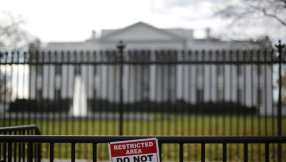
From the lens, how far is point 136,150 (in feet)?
8.30

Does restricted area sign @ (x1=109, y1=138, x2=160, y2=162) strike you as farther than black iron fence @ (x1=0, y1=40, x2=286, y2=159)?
No

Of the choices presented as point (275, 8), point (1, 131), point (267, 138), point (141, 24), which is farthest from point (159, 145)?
point (141, 24)

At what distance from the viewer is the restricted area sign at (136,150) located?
2.53m

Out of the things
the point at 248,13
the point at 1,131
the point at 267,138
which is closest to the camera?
the point at 267,138

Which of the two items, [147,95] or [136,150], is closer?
[136,150]

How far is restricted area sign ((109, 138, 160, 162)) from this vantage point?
253 centimetres

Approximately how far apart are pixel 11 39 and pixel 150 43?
26.3m

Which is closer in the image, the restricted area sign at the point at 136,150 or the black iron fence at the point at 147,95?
the restricted area sign at the point at 136,150

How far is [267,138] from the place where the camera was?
8.28ft

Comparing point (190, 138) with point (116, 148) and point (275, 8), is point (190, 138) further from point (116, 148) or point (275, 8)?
point (275, 8)

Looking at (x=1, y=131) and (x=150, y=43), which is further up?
(x=150, y=43)

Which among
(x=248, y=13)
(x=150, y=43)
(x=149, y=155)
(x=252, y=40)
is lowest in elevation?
(x=149, y=155)

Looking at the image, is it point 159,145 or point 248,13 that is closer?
point 159,145

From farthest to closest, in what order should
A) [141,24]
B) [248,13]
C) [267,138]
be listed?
[141,24] → [248,13] → [267,138]
